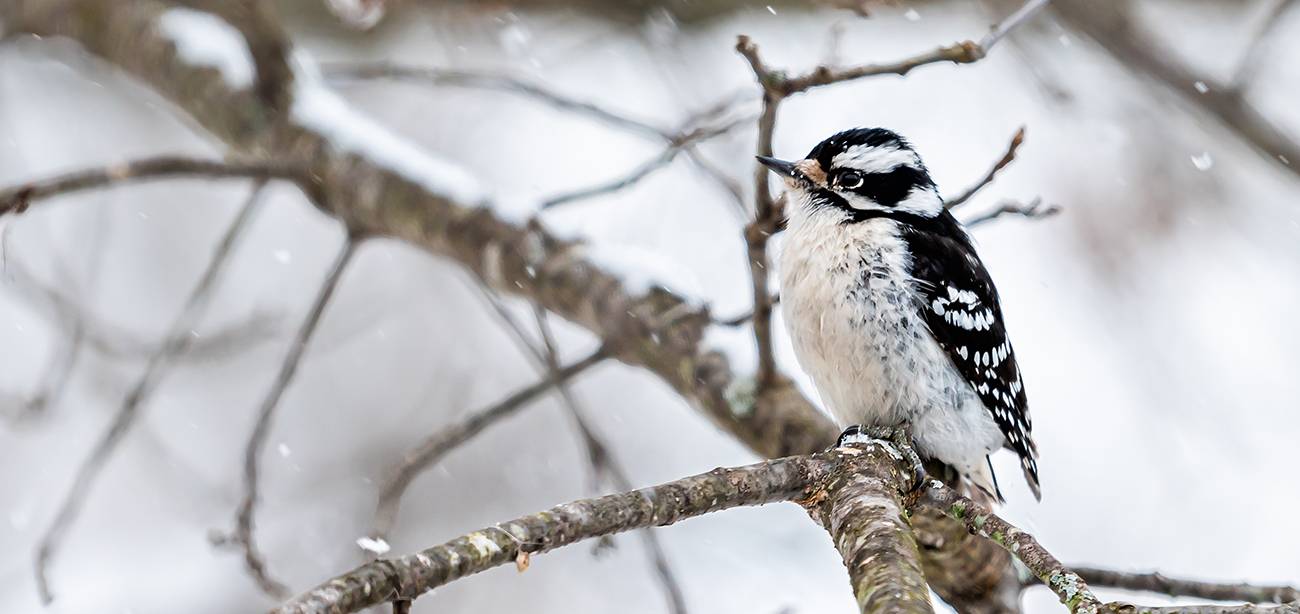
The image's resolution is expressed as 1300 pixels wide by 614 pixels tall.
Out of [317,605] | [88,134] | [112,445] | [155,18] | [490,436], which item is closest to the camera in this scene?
[317,605]

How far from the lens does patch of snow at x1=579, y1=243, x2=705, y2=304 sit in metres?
3.75

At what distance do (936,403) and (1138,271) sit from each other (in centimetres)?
387

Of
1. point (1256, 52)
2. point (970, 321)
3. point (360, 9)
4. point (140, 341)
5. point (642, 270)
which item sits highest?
point (360, 9)

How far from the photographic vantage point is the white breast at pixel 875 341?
3.37m

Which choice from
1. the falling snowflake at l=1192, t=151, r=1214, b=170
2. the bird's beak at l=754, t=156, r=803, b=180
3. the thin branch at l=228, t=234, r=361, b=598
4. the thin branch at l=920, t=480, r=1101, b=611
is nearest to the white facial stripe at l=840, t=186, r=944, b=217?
the bird's beak at l=754, t=156, r=803, b=180

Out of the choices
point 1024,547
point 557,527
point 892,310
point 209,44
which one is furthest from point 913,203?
point 209,44

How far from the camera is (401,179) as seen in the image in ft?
13.7

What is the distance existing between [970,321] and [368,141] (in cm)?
229

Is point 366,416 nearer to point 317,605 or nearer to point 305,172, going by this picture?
point 305,172

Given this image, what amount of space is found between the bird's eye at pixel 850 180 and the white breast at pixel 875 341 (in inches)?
8.1

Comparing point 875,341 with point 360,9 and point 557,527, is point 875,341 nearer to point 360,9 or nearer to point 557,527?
point 557,527

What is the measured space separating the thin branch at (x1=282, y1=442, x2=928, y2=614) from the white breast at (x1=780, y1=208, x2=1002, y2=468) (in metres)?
0.72

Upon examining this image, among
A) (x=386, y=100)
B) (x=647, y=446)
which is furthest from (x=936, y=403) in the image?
(x=386, y=100)

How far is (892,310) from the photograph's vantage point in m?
3.37
